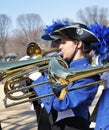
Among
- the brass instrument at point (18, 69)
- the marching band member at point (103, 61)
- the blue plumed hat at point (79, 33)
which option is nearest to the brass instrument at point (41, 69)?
the brass instrument at point (18, 69)

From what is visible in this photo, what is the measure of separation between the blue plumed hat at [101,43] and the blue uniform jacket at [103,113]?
0.31 m

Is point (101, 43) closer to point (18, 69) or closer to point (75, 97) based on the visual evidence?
point (75, 97)

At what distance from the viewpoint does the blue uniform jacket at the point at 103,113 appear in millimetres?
2410

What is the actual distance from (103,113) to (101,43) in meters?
0.60

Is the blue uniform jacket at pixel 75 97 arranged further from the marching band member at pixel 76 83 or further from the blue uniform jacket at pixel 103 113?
the blue uniform jacket at pixel 103 113

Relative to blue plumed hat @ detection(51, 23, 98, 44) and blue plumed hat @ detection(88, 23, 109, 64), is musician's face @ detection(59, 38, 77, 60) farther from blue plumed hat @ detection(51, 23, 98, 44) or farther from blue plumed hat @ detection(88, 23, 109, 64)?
blue plumed hat @ detection(88, 23, 109, 64)

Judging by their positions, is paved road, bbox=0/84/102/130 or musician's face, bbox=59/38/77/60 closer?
musician's face, bbox=59/38/77/60

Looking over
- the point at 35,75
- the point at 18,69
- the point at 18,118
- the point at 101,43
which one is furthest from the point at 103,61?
the point at 18,118

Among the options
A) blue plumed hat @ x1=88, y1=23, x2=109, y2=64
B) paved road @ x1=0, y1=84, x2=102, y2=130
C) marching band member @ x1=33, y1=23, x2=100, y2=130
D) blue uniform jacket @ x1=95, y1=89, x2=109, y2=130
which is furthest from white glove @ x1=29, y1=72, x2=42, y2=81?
paved road @ x1=0, y1=84, x2=102, y2=130

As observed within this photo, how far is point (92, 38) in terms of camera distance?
2.86 m

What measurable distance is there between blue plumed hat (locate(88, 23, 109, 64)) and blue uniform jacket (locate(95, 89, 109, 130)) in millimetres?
313

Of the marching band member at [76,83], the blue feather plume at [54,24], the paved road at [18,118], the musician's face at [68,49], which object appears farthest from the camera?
the paved road at [18,118]

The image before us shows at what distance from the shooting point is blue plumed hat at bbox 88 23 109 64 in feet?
9.12

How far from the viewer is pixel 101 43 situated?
2.83 metres
